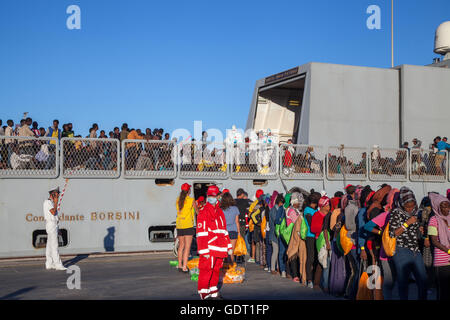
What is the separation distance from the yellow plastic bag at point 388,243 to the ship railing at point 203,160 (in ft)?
31.3

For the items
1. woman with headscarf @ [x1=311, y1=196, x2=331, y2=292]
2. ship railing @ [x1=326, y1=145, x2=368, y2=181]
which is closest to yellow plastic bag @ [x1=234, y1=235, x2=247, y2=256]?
woman with headscarf @ [x1=311, y1=196, x2=331, y2=292]

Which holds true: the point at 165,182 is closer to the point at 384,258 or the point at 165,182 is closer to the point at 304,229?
the point at 304,229

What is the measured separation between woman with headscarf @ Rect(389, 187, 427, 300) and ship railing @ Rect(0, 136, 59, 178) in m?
10.6

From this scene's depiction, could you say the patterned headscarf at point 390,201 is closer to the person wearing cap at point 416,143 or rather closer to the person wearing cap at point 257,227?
the person wearing cap at point 257,227

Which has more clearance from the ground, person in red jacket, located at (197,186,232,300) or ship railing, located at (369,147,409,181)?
ship railing, located at (369,147,409,181)

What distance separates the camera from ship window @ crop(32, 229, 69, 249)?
49.3 ft

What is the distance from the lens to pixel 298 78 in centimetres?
2072

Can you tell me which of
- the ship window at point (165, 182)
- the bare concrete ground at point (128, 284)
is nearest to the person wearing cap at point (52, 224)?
the bare concrete ground at point (128, 284)

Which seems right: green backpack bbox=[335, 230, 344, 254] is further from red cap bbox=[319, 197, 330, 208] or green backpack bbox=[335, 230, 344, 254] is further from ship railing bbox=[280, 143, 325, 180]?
ship railing bbox=[280, 143, 325, 180]

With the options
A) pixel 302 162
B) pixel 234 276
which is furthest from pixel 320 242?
pixel 302 162

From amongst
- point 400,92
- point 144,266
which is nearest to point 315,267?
point 144,266

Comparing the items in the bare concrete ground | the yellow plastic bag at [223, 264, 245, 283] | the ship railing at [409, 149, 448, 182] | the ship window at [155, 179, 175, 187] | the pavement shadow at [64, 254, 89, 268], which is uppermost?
the ship railing at [409, 149, 448, 182]

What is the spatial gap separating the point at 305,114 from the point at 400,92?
13.7 feet

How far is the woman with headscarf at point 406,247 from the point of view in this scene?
7.43 meters
